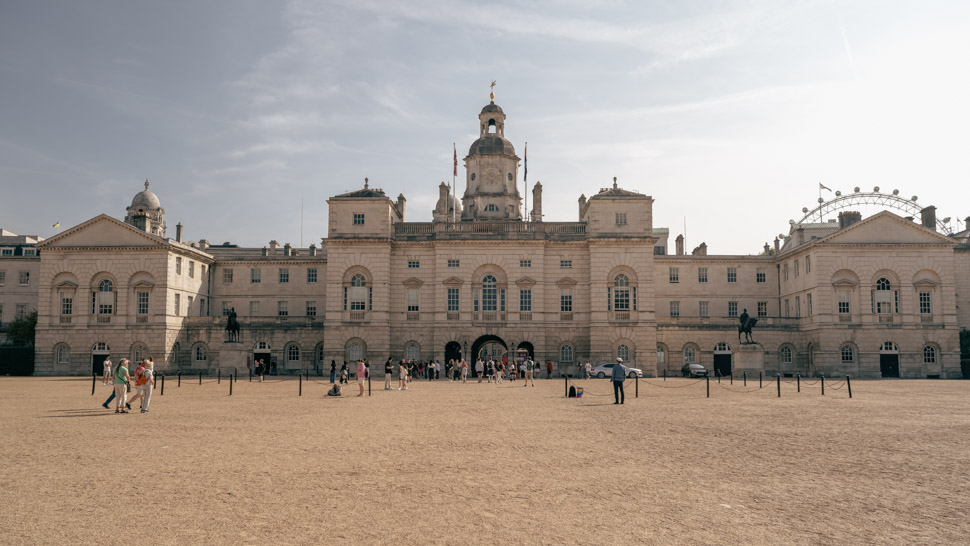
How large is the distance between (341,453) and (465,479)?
3.94 metres

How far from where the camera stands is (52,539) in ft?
30.0

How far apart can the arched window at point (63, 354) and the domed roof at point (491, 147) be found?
38.3m

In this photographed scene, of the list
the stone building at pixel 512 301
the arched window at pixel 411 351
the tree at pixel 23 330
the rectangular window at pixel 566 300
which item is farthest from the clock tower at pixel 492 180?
the tree at pixel 23 330

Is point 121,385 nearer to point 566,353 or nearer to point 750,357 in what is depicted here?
point 750,357

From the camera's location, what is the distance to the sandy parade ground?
9.63 m

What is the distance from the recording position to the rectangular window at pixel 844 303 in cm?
5734

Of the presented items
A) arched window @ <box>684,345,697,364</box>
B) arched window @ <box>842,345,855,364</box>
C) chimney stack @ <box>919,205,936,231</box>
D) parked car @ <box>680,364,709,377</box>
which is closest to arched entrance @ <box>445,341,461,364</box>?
parked car @ <box>680,364,709,377</box>

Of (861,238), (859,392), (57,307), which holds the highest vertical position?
(861,238)

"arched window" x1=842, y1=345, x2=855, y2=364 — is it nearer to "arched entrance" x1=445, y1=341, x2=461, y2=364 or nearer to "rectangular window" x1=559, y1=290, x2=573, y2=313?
"rectangular window" x1=559, y1=290, x2=573, y2=313

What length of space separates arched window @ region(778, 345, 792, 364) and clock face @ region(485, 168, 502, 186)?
94.2ft

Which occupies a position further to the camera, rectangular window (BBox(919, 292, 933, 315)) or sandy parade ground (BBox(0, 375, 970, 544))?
rectangular window (BBox(919, 292, 933, 315))

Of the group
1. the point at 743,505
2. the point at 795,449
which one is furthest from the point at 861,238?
the point at 743,505

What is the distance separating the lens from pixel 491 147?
66.1m

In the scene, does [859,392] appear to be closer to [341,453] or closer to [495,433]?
[495,433]
